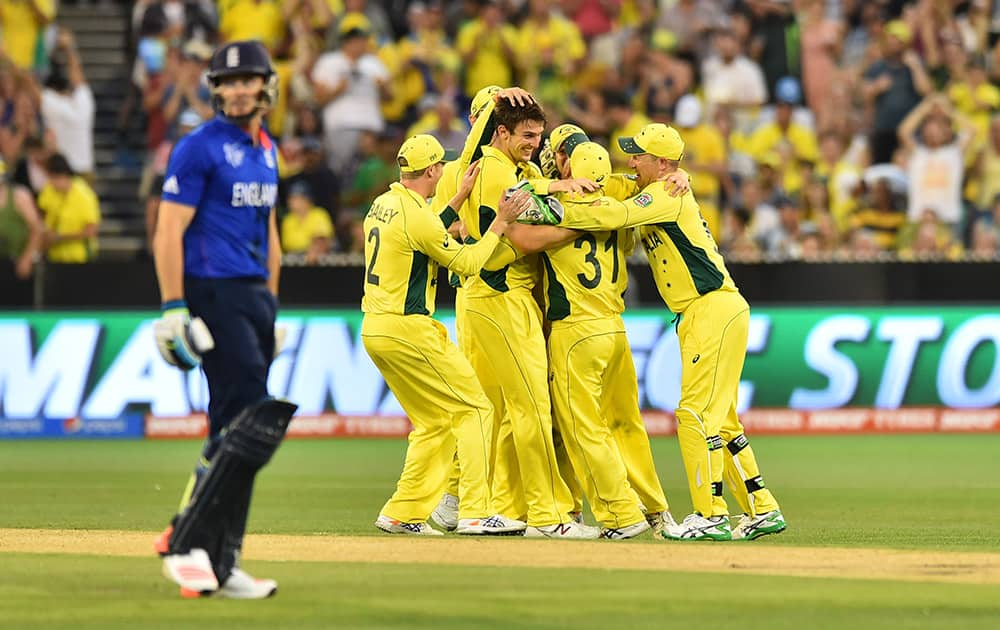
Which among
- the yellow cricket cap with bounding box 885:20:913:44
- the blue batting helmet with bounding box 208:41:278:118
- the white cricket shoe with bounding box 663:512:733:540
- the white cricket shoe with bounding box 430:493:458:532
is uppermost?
the yellow cricket cap with bounding box 885:20:913:44

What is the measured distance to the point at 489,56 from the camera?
22.8 metres

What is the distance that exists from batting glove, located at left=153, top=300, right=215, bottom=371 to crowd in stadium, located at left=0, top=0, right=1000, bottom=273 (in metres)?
12.1

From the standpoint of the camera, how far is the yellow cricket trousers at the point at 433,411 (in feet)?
37.4

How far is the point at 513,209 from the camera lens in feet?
36.4

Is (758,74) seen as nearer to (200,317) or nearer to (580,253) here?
(580,253)

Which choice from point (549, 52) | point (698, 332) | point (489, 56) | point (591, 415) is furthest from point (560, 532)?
point (489, 56)

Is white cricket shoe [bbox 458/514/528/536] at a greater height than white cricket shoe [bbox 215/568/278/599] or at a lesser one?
lesser

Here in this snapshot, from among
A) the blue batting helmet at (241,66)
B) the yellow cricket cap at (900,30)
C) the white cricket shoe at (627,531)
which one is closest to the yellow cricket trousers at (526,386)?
the white cricket shoe at (627,531)

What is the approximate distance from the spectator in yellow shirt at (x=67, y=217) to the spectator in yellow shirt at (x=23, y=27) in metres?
2.72

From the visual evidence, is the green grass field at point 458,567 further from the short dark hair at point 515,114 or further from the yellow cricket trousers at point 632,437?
the short dark hair at point 515,114

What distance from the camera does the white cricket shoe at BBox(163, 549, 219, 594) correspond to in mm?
8281

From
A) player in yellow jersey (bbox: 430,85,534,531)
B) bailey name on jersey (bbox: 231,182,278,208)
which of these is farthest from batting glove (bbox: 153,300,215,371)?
player in yellow jersey (bbox: 430,85,534,531)

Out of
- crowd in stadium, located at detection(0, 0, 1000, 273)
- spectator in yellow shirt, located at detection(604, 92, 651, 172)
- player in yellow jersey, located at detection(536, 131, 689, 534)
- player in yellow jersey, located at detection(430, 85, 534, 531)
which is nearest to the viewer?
player in yellow jersey, located at detection(536, 131, 689, 534)

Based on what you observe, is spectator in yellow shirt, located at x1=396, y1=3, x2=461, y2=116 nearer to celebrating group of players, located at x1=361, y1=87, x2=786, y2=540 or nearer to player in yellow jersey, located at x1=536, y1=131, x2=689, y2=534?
player in yellow jersey, located at x1=536, y1=131, x2=689, y2=534
